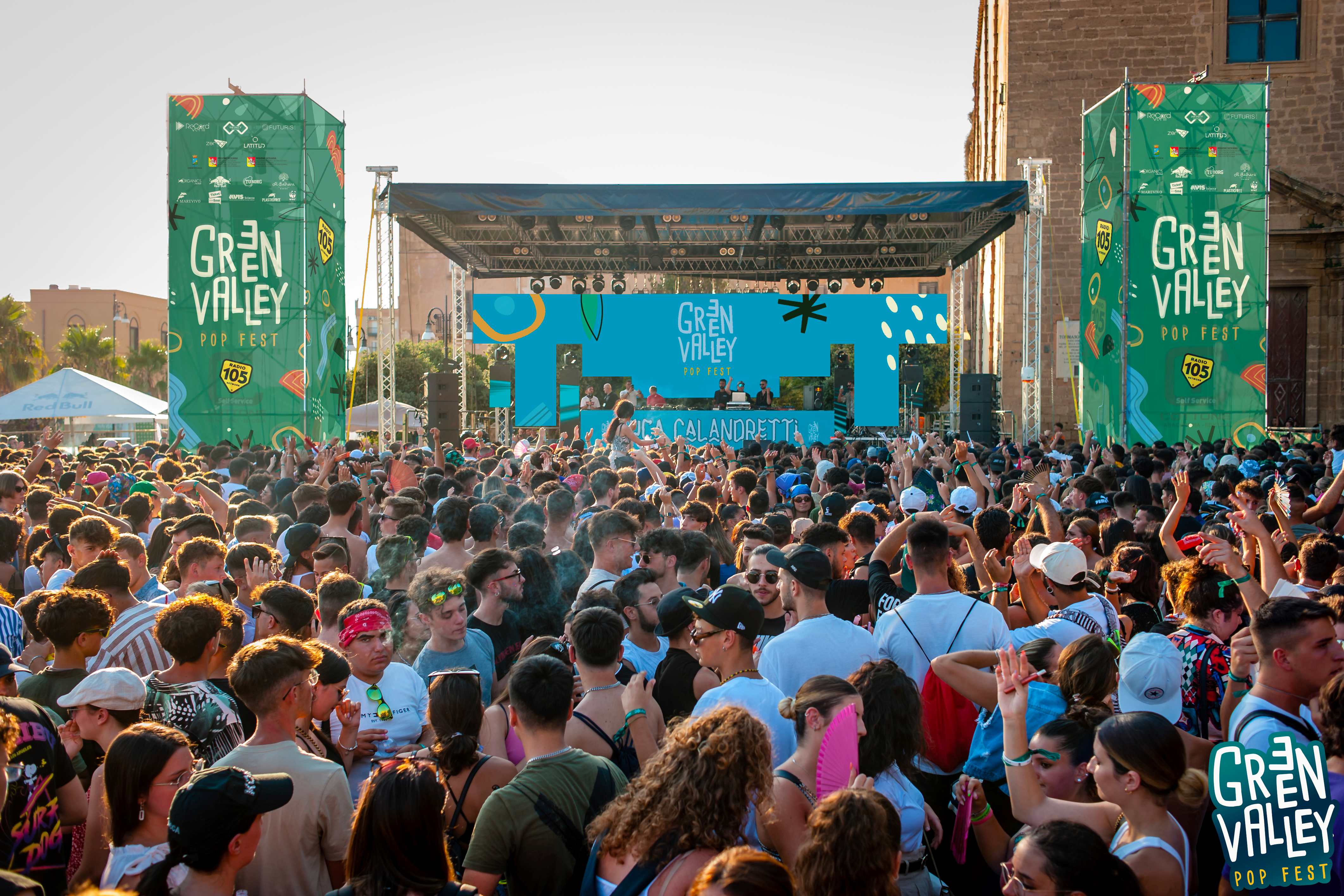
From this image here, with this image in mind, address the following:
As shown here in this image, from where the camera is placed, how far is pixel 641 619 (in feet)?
13.8

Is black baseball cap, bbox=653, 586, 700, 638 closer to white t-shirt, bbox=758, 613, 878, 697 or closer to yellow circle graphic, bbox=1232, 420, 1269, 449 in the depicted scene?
white t-shirt, bbox=758, 613, 878, 697

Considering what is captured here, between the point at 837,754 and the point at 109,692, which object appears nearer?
the point at 837,754

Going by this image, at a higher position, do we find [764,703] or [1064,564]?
[1064,564]

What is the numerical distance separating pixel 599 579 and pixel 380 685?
5.12ft

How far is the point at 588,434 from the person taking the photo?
21.3 meters

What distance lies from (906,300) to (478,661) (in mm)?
19237

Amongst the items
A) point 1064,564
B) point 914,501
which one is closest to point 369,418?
point 914,501

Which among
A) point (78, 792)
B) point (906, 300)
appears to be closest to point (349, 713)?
point (78, 792)

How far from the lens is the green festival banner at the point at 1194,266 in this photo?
14.6 m

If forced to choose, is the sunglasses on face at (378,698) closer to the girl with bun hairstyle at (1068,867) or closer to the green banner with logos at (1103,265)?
Answer: the girl with bun hairstyle at (1068,867)

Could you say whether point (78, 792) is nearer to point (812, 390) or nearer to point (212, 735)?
point (212, 735)

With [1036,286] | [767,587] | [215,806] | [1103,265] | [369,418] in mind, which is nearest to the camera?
[215,806]

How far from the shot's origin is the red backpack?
3.66 m

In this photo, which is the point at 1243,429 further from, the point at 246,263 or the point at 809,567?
the point at 246,263
